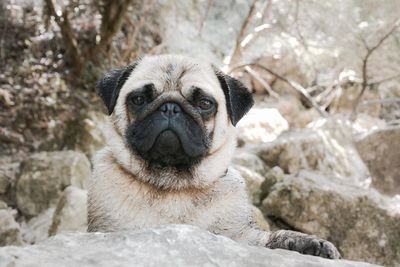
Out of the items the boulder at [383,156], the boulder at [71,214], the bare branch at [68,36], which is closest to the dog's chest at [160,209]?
the boulder at [71,214]

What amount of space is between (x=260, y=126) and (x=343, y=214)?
700 cm

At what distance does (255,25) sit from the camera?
14.8 meters

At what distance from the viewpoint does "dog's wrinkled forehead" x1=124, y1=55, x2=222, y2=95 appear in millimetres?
3896

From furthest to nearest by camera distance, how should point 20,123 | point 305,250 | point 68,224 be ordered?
point 20,123
point 68,224
point 305,250

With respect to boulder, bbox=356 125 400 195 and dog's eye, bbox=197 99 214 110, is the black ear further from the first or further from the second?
boulder, bbox=356 125 400 195

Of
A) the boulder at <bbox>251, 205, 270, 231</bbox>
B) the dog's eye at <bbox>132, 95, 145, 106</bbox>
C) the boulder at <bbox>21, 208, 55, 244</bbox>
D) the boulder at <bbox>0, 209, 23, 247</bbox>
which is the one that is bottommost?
the boulder at <bbox>21, 208, 55, 244</bbox>

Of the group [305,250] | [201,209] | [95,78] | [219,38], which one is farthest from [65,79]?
[305,250]

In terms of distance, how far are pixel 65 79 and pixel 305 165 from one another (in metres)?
5.24

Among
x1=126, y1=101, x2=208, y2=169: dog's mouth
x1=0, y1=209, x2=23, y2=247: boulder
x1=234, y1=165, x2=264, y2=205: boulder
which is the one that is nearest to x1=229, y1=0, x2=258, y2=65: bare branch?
x1=234, y1=165, x2=264, y2=205: boulder

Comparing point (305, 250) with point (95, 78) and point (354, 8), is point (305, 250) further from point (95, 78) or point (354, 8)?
point (354, 8)

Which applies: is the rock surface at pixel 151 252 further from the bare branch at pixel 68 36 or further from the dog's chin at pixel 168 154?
the bare branch at pixel 68 36

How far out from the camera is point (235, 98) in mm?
4129

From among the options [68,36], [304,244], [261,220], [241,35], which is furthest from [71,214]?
[241,35]

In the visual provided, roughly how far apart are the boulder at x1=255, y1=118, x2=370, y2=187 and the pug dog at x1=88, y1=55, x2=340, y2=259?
3861 mm
